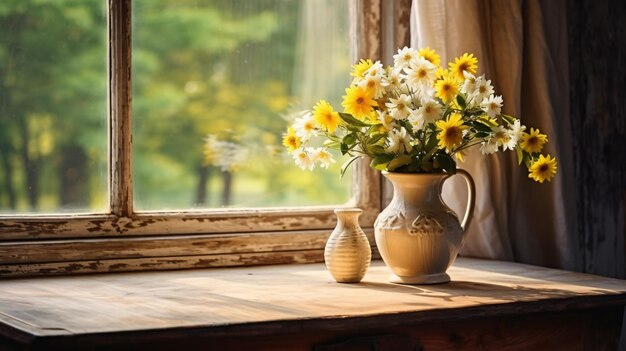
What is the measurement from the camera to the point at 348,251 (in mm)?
2105

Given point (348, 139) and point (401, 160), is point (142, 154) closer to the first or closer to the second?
point (348, 139)

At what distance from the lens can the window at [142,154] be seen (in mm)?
2312

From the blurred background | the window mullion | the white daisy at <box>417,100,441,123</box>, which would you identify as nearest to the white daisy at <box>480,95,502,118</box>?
the white daisy at <box>417,100,441,123</box>

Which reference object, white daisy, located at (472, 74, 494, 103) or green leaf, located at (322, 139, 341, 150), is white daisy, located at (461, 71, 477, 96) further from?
green leaf, located at (322, 139, 341, 150)

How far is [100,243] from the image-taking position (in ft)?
7.64

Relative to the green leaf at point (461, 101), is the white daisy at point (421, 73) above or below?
above

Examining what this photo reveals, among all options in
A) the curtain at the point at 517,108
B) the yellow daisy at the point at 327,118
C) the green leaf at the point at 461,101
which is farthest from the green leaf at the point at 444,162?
the curtain at the point at 517,108

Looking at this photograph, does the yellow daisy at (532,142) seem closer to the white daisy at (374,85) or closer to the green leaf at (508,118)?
the green leaf at (508,118)

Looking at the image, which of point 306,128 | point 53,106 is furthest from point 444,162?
point 53,106

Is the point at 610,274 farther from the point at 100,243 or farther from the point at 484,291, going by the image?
the point at 100,243

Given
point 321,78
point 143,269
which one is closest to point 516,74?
point 321,78

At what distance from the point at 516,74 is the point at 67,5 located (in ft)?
3.57

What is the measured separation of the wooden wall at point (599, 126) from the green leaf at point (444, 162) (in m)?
0.73

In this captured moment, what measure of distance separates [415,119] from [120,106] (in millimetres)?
715
